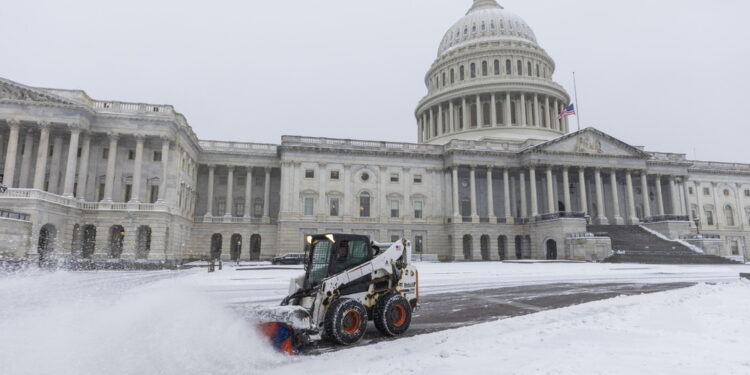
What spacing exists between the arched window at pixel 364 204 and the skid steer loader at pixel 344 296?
136 feet

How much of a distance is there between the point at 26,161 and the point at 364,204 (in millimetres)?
33759

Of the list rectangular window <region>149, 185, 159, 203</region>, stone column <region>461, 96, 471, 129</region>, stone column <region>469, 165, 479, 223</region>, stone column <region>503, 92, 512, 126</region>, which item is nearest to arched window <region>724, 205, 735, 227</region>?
stone column <region>503, 92, 512, 126</region>

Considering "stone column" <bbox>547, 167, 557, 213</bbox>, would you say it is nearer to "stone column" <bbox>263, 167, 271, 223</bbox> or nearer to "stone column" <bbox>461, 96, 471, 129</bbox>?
"stone column" <bbox>461, 96, 471, 129</bbox>

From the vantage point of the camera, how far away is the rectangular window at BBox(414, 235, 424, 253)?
5184 centimetres

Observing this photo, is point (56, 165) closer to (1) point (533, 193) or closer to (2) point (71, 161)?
(2) point (71, 161)

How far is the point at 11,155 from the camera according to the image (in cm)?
3506

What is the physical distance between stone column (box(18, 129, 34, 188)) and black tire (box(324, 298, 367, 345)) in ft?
136

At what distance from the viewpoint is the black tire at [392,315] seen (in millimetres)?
9195

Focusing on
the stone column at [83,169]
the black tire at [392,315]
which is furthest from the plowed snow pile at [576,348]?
the stone column at [83,169]

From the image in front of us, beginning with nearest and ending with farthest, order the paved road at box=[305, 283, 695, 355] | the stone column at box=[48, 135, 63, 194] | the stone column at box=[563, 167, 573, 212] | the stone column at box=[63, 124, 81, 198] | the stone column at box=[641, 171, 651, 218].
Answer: the paved road at box=[305, 283, 695, 355], the stone column at box=[63, 124, 81, 198], the stone column at box=[48, 135, 63, 194], the stone column at box=[563, 167, 573, 212], the stone column at box=[641, 171, 651, 218]

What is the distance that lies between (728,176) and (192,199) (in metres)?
78.9

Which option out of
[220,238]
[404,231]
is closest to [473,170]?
[404,231]

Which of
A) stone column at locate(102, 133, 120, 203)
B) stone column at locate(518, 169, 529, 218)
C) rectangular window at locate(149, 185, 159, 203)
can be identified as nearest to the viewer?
stone column at locate(102, 133, 120, 203)

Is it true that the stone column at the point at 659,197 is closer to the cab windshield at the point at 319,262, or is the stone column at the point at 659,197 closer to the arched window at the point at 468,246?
the arched window at the point at 468,246
